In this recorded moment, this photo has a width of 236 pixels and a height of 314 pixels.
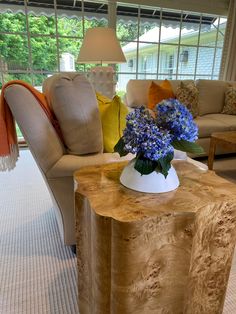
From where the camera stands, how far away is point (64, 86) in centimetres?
130

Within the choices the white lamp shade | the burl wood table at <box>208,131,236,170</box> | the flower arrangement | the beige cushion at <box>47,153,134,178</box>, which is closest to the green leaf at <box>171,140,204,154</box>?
the flower arrangement

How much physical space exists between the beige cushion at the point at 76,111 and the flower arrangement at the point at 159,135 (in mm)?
561

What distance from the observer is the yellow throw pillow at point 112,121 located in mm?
1518

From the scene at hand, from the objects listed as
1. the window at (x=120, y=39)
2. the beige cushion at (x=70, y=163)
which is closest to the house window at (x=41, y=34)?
the window at (x=120, y=39)

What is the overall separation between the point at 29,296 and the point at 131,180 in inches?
31.5

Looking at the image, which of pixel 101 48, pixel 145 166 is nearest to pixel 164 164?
pixel 145 166

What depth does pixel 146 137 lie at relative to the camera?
2.55 ft

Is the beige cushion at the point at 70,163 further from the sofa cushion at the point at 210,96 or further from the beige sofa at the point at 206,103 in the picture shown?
the sofa cushion at the point at 210,96

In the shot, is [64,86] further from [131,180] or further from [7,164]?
[131,180]

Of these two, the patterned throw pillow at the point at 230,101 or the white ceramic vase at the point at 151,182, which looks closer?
the white ceramic vase at the point at 151,182

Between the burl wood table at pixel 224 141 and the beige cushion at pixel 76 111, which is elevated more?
the beige cushion at pixel 76 111

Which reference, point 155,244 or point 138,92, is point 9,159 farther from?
point 138,92

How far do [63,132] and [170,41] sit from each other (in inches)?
142

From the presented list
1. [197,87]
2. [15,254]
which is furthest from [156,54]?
[15,254]
